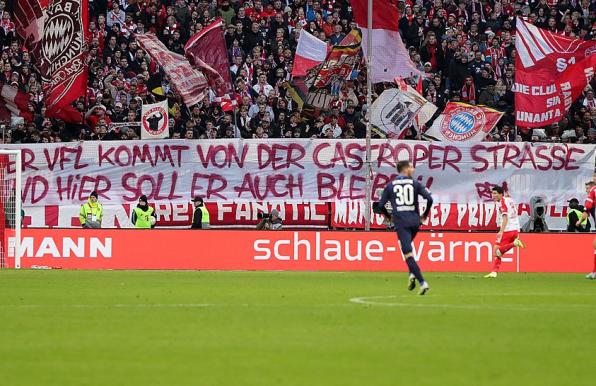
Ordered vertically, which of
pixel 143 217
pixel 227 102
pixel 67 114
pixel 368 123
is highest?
pixel 227 102

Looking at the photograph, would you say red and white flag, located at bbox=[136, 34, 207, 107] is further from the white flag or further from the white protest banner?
the white flag

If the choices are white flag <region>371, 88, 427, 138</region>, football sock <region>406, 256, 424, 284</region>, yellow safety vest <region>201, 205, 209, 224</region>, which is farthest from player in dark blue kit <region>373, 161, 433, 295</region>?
yellow safety vest <region>201, 205, 209, 224</region>

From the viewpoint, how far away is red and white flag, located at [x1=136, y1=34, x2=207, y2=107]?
110 ft

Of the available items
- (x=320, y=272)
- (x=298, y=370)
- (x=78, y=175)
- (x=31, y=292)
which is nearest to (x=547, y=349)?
(x=298, y=370)

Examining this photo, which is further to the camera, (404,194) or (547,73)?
(547,73)

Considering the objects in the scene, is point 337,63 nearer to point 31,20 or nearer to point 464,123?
point 464,123

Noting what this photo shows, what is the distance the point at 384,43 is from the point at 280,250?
21.2 ft

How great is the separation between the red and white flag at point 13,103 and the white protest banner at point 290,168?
1.27 m

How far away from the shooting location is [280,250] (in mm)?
32844

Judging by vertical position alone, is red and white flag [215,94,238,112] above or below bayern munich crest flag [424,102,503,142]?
above

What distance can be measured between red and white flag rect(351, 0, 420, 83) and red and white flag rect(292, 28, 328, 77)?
1164 millimetres

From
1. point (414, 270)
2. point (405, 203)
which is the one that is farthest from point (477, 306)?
point (405, 203)

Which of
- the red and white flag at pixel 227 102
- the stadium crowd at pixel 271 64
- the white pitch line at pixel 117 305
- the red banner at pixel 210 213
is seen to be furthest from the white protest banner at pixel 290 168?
the white pitch line at pixel 117 305

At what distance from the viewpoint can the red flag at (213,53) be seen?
33.5 metres
